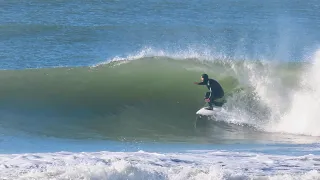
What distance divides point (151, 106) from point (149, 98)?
0.49m

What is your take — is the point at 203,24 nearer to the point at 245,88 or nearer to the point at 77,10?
the point at 77,10

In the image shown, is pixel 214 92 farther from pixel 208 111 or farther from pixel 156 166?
pixel 156 166

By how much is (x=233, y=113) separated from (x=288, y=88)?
1.96 m

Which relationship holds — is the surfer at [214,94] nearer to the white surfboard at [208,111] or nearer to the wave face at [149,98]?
the white surfboard at [208,111]

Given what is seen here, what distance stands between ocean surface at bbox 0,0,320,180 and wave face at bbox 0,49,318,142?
26mm

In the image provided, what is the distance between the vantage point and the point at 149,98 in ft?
63.2

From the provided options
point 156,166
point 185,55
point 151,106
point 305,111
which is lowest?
point 156,166

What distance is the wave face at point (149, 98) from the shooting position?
664 inches

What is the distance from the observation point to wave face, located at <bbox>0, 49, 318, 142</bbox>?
55.3ft

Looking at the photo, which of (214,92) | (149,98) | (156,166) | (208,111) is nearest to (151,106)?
(149,98)

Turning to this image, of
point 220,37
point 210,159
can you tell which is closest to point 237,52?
point 220,37

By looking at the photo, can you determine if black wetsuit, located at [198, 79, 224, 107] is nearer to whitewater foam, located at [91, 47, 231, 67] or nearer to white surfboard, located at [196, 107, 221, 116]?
white surfboard, located at [196, 107, 221, 116]

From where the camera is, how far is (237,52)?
2720 cm

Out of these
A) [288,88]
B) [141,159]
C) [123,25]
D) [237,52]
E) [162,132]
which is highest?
[123,25]
